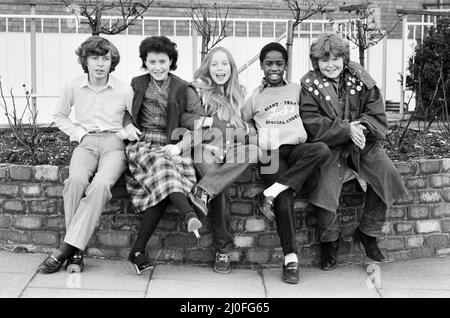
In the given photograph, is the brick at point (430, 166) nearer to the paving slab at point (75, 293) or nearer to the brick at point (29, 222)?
the paving slab at point (75, 293)

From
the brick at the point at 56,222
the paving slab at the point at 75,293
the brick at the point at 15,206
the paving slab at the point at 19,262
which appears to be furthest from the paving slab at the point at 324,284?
the brick at the point at 15,206

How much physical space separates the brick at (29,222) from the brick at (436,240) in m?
3.05

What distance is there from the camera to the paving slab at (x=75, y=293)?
180 inches

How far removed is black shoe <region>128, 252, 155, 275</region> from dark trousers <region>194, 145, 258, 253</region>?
20.8 inches

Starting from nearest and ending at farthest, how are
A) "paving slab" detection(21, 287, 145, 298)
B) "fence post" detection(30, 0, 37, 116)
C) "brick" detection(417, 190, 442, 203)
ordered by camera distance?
"paving slab" detection(21, 287, 145, 298)
"brick" detection(417, 190, 442, 203)
"fence post" detection(30, 0, 37, 116)

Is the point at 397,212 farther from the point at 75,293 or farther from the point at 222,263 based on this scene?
the point at 75,293

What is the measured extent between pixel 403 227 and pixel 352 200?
0.51 meters

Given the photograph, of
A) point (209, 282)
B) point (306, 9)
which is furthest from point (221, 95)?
point (306, 9)

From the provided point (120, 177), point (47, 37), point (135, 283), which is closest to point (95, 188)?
point (120, 177)

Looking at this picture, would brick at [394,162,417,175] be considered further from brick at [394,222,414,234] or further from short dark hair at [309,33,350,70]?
short dark hair at [309,33,350,70]

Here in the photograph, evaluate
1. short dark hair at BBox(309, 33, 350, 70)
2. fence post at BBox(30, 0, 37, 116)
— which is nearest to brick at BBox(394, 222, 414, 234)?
short dark hair at BBox(309, 33, 350, 70)

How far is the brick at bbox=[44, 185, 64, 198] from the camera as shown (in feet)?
18.0

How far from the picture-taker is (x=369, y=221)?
5.37 m

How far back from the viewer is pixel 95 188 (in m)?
5.00
